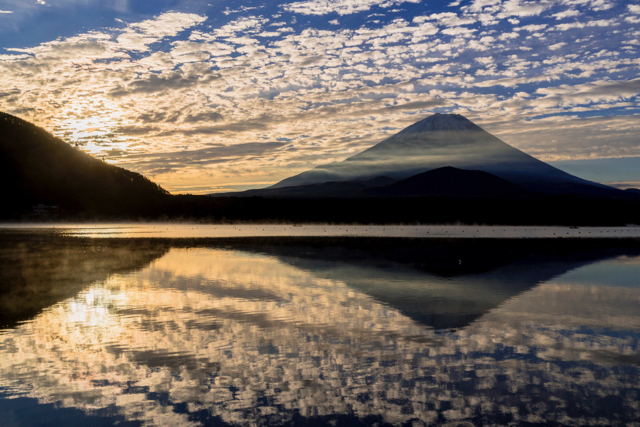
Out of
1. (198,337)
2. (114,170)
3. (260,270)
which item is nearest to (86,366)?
(198,337)

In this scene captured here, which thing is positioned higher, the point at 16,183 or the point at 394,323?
the point at 16,183

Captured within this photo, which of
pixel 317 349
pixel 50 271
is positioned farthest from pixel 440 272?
pixel 50 271

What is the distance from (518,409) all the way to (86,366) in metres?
8.20

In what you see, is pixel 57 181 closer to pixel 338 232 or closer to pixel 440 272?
pixel 338 232

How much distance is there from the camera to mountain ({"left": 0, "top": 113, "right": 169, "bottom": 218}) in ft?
420

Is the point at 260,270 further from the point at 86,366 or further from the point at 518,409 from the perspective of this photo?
the point at 518,409

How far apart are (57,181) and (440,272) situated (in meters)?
135

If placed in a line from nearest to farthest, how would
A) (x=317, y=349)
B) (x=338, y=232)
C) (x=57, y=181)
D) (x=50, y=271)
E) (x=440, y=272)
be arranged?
(x=317, y=349), (x=50, y=271), (x=440, y=272), (x=338, y=232), (x=57, y=181)

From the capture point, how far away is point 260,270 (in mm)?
25891

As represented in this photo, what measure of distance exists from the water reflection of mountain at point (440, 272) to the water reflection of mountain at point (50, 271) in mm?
9261

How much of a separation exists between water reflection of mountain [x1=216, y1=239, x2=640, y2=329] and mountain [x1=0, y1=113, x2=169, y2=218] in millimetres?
109571

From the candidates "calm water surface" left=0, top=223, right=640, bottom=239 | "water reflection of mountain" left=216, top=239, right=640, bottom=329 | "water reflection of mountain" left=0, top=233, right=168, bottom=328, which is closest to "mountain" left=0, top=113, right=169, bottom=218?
"calm water surface" left=0, top=223, right=640, bottom=239

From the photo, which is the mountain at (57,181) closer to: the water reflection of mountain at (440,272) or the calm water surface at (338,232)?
the calm water surface at (338,232)

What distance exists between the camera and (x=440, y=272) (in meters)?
26.0
